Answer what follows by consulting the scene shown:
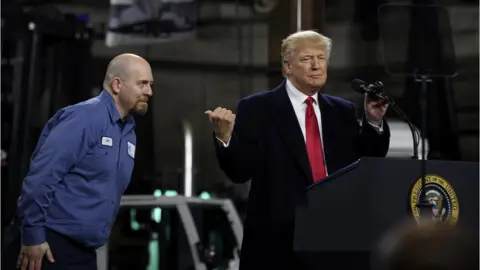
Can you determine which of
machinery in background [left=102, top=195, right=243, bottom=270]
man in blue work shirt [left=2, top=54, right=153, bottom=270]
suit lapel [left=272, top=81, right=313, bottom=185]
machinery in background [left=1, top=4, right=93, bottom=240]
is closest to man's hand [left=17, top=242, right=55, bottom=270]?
man in blue work shirt [left=2, top=54, right=153, bottom=270]

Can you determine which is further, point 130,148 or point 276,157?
point 130,148

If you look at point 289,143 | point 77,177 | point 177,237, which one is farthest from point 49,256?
point 177,237

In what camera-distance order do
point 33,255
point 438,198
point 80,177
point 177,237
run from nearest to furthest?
point 438,198 < point 33,255 < point 80,177 < point 177,237

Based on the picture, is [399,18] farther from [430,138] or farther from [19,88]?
[19,88]

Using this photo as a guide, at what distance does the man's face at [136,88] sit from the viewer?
3.36 m

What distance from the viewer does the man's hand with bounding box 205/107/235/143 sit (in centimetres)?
295

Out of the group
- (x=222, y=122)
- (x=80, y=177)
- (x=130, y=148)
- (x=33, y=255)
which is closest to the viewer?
(x=222, y=122)

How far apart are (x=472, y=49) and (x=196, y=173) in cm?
219

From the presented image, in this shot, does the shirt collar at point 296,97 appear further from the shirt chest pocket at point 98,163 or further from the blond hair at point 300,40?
the shirt chest pocket at point 98,163

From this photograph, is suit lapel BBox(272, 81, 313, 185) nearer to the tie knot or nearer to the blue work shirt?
the tie knot

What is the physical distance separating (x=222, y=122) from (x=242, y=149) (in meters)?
0.21

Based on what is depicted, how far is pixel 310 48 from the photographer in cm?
327

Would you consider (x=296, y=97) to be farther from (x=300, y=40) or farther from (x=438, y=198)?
(x=438, y=198)

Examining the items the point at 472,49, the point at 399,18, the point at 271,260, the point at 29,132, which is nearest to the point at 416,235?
the point at 271,260
